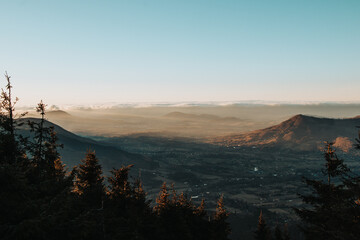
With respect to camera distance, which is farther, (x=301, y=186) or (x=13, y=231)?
(x=301, y=186)

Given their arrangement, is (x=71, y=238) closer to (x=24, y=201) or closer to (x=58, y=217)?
(x=58, y=217)

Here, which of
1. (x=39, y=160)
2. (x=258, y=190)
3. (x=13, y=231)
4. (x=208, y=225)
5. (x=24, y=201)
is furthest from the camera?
(x=258, y=190)

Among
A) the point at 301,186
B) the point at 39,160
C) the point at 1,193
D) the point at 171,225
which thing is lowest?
the point at 301,186

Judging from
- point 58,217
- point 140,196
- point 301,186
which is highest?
point 58,217

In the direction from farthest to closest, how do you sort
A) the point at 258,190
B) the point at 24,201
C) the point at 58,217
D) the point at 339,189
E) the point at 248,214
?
1. the point at 258,190
2. the point at 248,214
3. the point at 339,189
4. the point at 24,201
5. the point at 58,217

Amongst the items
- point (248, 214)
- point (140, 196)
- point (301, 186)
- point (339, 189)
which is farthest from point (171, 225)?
point (301, 186)

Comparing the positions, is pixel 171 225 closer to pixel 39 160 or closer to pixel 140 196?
pixel 140 196

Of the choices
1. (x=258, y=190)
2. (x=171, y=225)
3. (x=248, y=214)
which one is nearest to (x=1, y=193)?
(x=171, y=225)

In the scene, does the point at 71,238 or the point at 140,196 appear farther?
the point at 140,196

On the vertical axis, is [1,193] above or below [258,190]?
above
